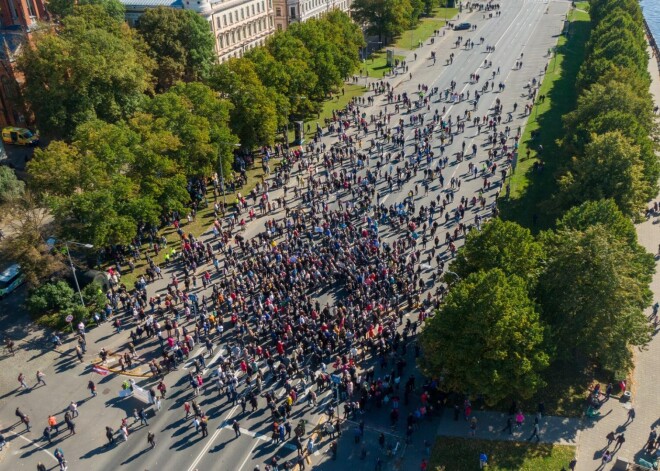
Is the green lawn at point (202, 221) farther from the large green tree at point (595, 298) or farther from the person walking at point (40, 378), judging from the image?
the large green tree at point (595, 298)

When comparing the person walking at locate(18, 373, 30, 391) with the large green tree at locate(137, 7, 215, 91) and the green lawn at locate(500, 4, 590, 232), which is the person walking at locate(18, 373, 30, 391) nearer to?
the green lawn at locate(500, 4, 590, 232)

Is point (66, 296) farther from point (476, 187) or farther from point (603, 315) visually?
point (476, 187)

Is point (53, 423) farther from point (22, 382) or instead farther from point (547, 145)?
point (547, 145)

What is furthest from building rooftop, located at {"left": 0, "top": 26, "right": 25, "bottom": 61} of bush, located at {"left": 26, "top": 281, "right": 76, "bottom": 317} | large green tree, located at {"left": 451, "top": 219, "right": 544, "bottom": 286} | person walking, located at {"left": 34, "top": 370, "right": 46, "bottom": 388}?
large green tree, located at {"left": 451, "top": 219, "right": 544, "bottom": 286}

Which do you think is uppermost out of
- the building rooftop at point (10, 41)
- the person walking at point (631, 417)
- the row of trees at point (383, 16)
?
the building rooftop at point (10, 41)

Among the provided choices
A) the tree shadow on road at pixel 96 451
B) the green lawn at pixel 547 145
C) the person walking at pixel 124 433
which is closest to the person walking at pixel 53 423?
the tree shadow on road at pixel 96 451
